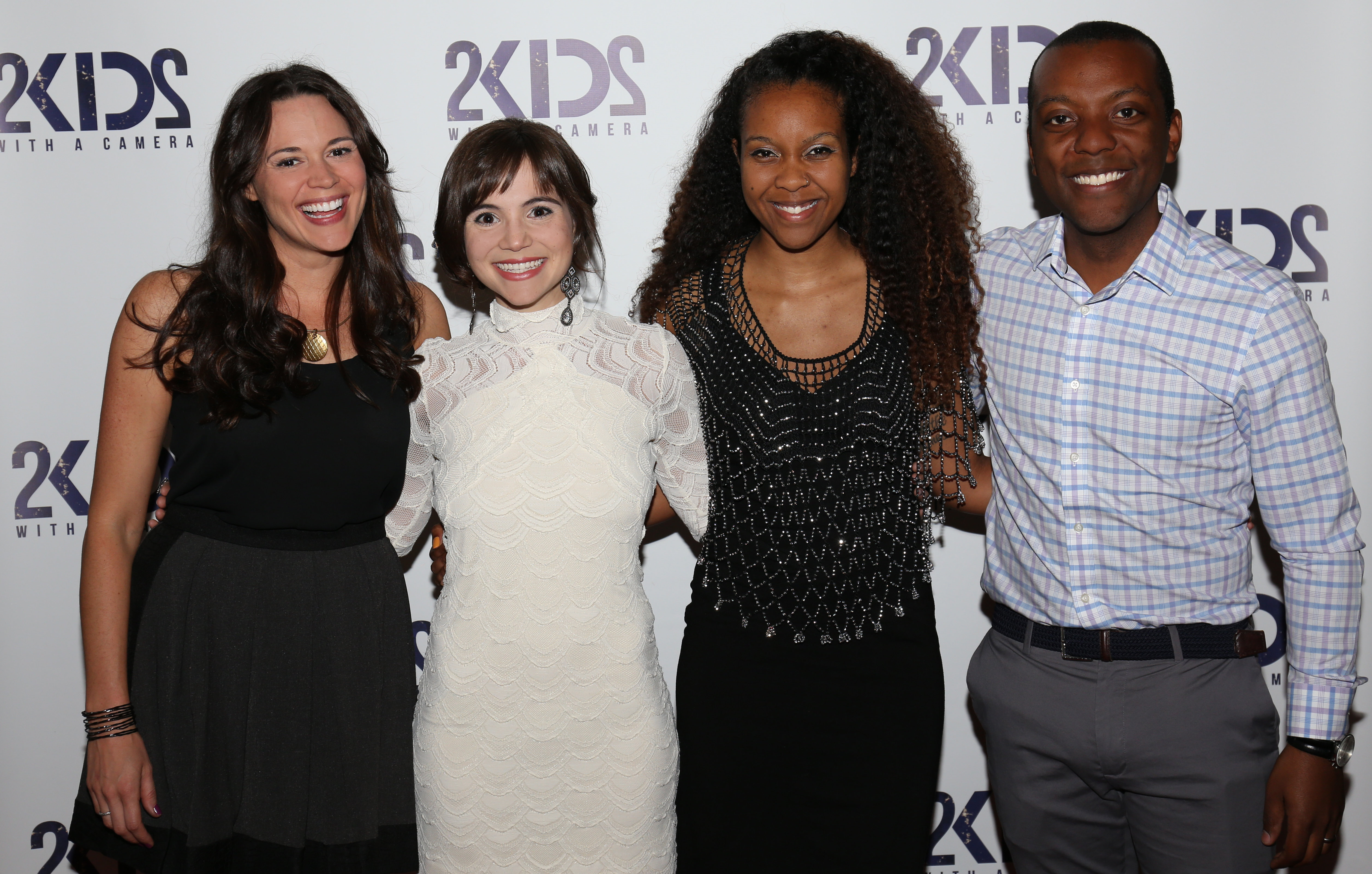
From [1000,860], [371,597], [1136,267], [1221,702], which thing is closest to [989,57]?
[1136,267]

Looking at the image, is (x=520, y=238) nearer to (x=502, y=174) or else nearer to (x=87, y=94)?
(x=502, y=174)

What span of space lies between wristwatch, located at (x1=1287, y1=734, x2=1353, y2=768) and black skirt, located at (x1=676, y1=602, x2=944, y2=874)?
566 millimetres

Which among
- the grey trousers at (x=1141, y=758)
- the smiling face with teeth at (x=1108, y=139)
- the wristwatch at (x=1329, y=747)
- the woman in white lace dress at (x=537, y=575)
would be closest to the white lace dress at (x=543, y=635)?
the woman in white lace dress at (x=537, y=575)

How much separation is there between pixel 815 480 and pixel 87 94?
1954 millimetres

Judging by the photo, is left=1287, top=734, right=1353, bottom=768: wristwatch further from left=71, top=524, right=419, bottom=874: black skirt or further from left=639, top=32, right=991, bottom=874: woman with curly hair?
left=71, top=524, right=419, bottom=874: black skirt

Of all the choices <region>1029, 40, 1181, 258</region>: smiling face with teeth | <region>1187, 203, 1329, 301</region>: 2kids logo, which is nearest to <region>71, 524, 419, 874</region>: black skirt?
<region>1029, 40, 1181, 258</region>: smiling face with teeth

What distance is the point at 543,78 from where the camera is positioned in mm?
2320

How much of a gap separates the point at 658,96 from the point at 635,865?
5.53 feet

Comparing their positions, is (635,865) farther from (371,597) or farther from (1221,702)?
(1221,702)

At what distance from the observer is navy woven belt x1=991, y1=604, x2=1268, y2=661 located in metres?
1.63

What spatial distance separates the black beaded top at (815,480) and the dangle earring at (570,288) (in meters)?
0.26

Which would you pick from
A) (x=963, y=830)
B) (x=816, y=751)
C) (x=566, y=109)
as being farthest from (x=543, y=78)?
(x=963, y=830)

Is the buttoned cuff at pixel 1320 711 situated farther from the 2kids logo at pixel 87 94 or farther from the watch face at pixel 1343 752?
the 2kids logo at pixel 87 94

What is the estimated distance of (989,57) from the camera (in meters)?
2.33
